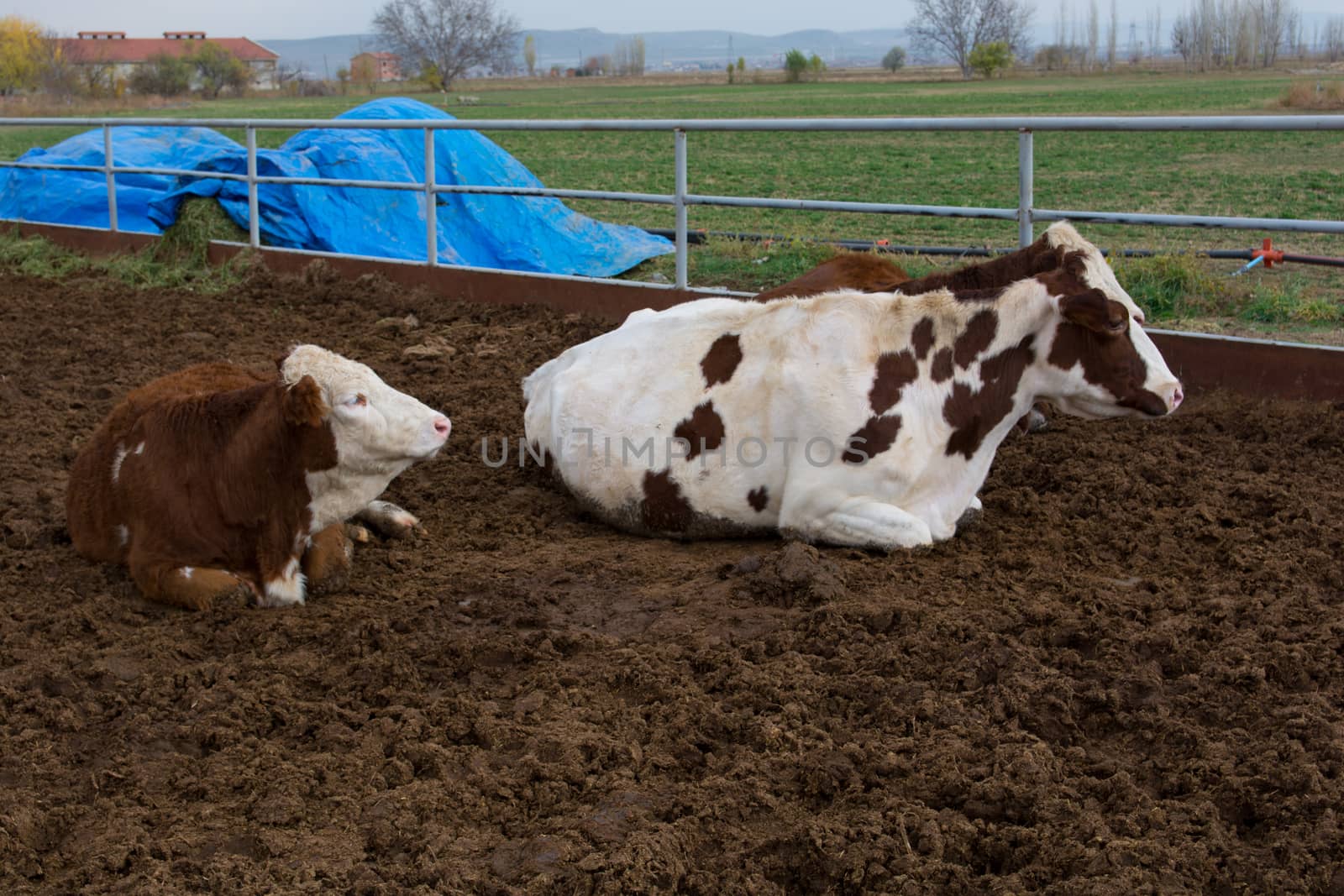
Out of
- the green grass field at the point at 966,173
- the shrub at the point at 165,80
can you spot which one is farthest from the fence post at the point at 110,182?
the shrub at the point at 165,80

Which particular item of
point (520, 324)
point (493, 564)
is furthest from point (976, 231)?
point (493, 564)

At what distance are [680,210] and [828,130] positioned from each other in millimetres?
1361

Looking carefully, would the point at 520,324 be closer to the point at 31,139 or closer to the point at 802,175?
the point at 802,175

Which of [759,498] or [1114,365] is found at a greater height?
[1114,365]

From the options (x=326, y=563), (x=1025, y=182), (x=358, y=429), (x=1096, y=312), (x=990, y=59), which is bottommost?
(x=326, y=563)

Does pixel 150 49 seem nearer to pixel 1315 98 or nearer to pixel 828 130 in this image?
pixel 1315 98

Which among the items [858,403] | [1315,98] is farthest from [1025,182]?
[1315,98]

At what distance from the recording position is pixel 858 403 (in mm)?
4789

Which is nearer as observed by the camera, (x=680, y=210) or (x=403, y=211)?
(x=680, y=210)

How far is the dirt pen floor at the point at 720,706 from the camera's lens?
2.91 meters

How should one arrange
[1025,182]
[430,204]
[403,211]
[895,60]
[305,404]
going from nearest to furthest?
1. [305,404]
2. [1025,182]
3. [430,204]
4. [403,211]
5. [895,60]

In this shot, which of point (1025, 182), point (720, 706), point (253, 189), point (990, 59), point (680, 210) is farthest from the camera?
point (990, 59)

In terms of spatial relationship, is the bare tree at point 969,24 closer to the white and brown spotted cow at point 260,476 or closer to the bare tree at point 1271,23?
the bare tree at point 1271,23

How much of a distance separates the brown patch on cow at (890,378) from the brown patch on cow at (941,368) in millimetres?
58
